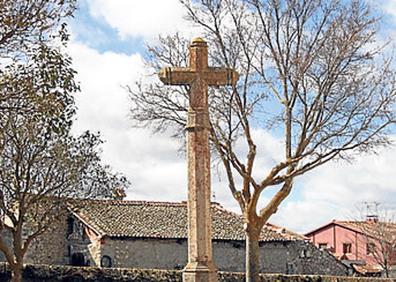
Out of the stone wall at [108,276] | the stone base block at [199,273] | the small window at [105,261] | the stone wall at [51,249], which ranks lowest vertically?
the stone wall at [108,276]

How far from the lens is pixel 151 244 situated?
44062mm

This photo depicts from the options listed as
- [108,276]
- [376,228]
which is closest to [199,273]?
[108,276]

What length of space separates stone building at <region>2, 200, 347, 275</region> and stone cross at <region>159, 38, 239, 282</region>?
30274 millimetres

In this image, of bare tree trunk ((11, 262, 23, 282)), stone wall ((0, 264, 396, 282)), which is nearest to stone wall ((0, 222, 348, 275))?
stone wall ((0, 264, 396, 282))

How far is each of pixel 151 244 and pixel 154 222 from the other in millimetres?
2078

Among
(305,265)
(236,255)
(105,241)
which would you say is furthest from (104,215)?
(305,265)

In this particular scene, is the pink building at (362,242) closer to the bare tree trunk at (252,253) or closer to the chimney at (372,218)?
the chimney at (372,218)

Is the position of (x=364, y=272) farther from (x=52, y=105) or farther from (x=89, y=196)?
(x=52, y=105)

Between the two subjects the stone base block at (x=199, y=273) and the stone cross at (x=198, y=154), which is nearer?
the stone base block at (x=199, y=273)

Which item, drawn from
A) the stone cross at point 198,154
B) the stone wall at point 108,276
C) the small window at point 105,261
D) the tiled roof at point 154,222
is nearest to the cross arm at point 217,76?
the stone cross at point 198,154

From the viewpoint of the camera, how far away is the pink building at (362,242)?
6027 centimetres

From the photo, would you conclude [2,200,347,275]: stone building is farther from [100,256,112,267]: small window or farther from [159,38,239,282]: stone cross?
[159,38,239,282]: stone cross

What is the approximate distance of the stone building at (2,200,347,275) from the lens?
142 feet

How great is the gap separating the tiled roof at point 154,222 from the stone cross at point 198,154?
98.2 ft
